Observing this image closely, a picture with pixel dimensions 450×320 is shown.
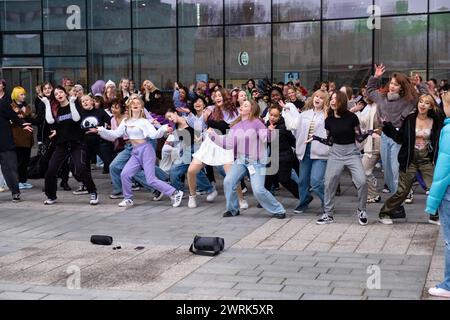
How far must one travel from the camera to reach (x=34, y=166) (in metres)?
14.0

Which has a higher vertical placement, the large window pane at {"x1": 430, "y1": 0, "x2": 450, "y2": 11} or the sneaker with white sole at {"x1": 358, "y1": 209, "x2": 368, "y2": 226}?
the large window pane at {"x1": 430, "y1": 0, "x2": 450, "y2": 11}

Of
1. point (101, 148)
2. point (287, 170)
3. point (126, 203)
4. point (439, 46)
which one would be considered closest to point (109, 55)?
point (101, 148)

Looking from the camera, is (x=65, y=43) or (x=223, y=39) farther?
(x=65, y=43)

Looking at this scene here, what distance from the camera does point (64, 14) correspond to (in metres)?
23.7

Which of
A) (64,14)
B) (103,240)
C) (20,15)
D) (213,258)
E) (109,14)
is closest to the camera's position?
(213,258)

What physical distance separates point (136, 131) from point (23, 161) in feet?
10.8

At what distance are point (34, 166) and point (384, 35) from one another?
11.1 metres

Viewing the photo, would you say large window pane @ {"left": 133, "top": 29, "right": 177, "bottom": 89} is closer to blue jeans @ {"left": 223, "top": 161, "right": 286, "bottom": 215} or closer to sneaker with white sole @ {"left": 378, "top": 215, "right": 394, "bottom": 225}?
blue jeans @ {"left": 223, "top": 161, "right": 286, "bottom": 215}

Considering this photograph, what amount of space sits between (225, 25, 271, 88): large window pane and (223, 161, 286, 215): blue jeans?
12.0 m

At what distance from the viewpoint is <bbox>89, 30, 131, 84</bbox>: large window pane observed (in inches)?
921

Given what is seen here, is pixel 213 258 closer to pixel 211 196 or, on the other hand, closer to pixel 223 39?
pixel 211 196

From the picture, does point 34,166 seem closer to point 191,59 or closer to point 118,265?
point 118,265

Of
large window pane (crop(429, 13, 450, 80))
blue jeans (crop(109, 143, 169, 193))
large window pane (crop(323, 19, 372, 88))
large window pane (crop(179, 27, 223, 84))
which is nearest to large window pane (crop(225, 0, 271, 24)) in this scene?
large window pane (crop(179, 27, 223, 84))
